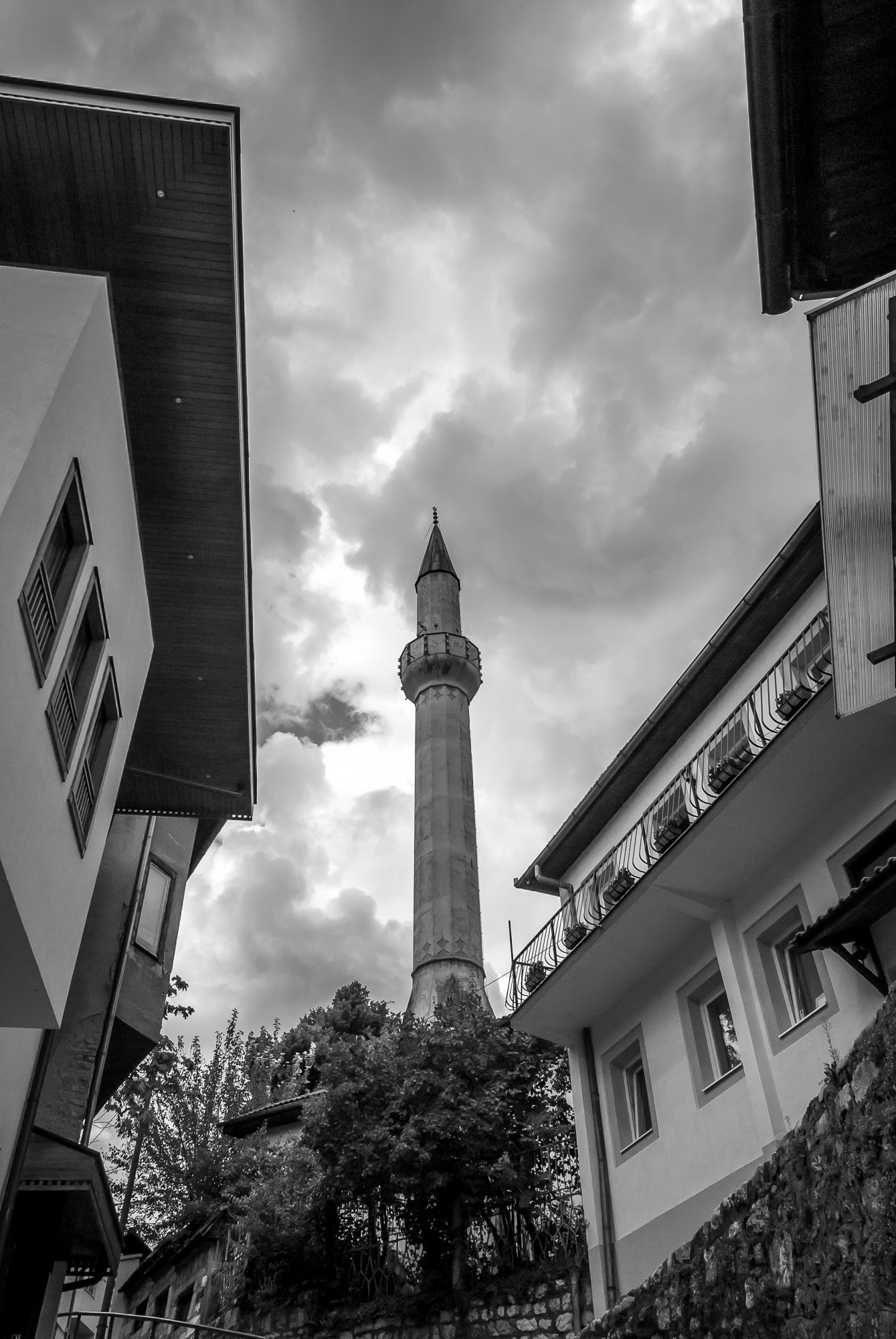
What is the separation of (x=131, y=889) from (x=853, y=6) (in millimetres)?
12643

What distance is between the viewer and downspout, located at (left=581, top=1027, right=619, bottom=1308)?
13.8 metres

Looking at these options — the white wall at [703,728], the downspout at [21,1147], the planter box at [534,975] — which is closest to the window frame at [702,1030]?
the planter box at [534,975]

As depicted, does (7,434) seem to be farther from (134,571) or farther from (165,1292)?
(165,1292)

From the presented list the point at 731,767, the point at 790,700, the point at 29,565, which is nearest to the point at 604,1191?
the point at 731,767

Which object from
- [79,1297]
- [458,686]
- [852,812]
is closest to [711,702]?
[852,812]

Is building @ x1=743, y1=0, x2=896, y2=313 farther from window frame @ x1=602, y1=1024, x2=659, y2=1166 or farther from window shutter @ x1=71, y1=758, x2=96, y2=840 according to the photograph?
window frame @ x1=602, y1=1024, x2=659, y2=1166

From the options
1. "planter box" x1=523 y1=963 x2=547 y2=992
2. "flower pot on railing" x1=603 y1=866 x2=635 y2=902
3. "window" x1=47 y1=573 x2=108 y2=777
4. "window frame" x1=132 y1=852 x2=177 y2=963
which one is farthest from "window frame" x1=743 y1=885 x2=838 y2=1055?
"window frame" x1=132 y1=852 x2=177 y2=963

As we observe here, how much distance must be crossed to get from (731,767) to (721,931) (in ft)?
6.73

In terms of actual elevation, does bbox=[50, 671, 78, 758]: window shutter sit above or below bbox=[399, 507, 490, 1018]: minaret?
below

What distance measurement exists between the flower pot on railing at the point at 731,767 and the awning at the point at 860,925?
187 cm

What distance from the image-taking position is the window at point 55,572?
804 centimetres

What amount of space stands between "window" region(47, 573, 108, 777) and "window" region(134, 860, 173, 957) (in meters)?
6.86

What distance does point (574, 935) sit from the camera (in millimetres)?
15078

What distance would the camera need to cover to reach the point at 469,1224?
653 inches
